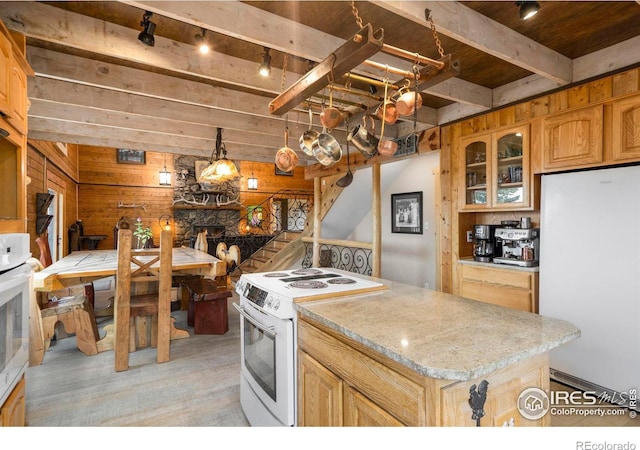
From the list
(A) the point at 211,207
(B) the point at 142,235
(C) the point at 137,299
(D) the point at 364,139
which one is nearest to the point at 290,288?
(D) the point at 364,139

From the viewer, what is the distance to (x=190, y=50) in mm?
2422

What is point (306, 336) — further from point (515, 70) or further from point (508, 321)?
point (515, 70)

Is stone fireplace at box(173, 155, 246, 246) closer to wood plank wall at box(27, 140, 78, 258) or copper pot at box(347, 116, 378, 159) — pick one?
wood plank wall at box(27, 140, 78, 258)

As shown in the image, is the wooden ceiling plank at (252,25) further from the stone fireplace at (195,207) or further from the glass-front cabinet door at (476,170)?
the stone fireplace at (195,207)

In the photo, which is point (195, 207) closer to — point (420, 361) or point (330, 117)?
point (330, 117)

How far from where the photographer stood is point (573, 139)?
2.62 m

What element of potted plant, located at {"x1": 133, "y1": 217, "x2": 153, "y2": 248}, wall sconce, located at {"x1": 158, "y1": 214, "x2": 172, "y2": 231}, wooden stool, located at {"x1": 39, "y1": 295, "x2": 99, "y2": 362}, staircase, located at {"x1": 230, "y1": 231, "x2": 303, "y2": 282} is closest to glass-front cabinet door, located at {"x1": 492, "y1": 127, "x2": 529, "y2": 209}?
staircase, located at {"x1": 230, "y1": 231, "x2": 303, "y2": 282}

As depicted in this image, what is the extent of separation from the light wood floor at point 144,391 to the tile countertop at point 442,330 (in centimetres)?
123

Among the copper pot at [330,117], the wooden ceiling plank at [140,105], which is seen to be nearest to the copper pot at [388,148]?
the copper pot at [330,117]

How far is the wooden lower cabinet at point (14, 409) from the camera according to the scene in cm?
140

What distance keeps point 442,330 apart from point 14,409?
1.99m

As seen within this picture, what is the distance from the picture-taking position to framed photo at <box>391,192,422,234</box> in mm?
5230
